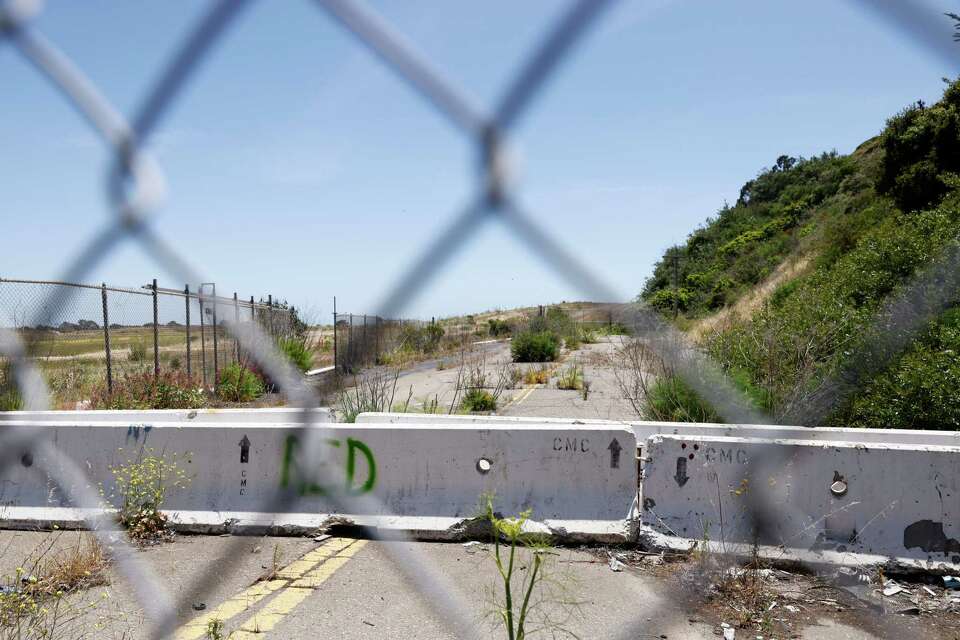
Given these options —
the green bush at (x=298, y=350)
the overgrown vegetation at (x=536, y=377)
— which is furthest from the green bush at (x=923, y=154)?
the green bush at (x=298, y=350)

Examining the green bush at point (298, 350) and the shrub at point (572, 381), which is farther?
the shrub at point (572, 381)

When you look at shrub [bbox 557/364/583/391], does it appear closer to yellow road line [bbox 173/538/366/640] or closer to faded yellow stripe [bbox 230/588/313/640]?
yellow road line [bbox 173/538/366/640]

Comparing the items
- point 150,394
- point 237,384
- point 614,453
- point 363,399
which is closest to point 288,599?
point 614,453

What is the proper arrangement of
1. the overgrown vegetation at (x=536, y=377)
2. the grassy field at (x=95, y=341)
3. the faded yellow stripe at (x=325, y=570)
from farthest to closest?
the overgrown vegetation at (x=536, y=377) < the grassy field at (x=95, y=341) < the faded yellow stripe at (x=325, y=570)

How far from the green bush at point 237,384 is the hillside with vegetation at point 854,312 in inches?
328

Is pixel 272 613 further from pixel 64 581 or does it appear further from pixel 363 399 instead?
pixel 363 399

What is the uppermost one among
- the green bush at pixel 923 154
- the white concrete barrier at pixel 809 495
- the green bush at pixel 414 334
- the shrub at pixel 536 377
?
the green bush at pixel 923 154

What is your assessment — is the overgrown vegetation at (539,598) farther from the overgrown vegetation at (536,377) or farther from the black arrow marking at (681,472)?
the overgrown vegetation at (536,377)

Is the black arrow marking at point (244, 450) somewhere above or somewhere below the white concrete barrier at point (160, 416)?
below

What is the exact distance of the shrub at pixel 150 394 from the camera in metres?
11.2

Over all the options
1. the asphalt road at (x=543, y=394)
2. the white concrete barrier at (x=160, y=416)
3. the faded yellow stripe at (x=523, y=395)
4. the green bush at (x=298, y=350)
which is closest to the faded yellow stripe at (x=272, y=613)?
the white concrete barrier at (x=160, y=416)

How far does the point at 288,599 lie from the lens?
4141mm

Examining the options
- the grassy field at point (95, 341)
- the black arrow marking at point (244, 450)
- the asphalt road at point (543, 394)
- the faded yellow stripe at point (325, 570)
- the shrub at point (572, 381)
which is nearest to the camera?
the faded yellow stripe at point (325, 570)

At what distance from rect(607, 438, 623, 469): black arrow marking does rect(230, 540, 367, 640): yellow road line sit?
5.52 feet
